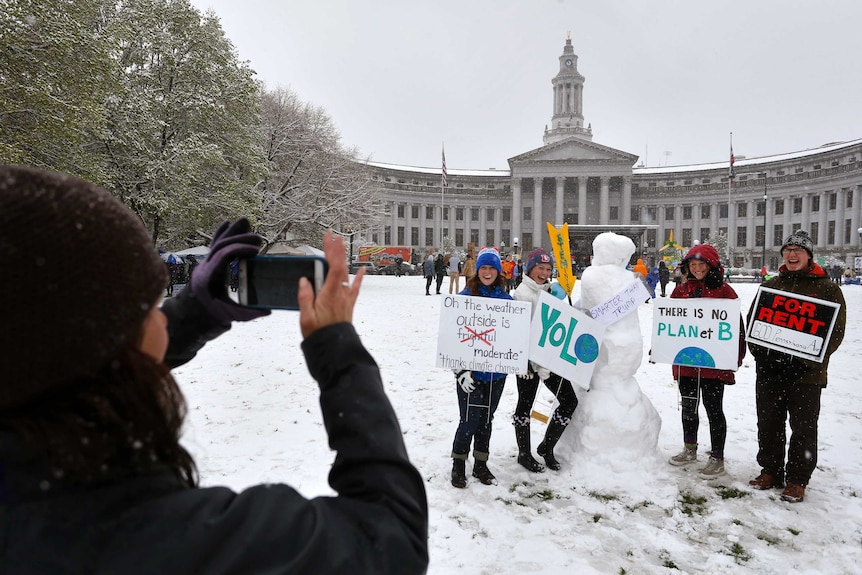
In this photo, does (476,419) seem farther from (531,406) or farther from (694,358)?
(694,358)

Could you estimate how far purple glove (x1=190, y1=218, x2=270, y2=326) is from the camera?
153cm

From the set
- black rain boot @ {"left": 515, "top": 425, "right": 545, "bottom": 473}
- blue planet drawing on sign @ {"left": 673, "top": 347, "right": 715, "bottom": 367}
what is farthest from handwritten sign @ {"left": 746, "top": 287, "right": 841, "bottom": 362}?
black rain boot @ {"left": 515, "top": 425, "right": 545, "bottom": 473}

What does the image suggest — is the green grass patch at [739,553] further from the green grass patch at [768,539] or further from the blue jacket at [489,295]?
the blue jacket at [489,295]

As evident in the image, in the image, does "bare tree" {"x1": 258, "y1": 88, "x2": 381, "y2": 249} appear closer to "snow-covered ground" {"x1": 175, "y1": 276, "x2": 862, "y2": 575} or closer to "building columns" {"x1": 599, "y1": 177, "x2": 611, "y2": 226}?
"snow-covered ground" {"x1": 175, "y1": 276, "x2": 862, "y2": 575}

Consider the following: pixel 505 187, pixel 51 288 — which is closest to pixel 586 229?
pixel 505 187

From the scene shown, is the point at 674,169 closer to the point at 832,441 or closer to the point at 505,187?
the point at 505,187

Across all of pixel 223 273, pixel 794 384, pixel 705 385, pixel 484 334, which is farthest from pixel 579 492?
pixel 223 273

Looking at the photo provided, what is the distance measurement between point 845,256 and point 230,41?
7222 cm

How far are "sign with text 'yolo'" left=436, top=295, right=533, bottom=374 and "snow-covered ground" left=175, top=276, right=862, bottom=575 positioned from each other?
1027 millimetres

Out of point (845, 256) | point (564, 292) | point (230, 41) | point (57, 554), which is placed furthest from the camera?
point (845, 256)

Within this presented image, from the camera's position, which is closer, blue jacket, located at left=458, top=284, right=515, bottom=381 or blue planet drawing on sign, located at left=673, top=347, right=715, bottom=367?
blue jacket, located at left=458, top=284, right=515, bottom=381

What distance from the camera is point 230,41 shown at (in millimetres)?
21406

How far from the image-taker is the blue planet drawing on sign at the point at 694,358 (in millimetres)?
4785

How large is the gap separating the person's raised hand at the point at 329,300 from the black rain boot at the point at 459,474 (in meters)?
3.59
